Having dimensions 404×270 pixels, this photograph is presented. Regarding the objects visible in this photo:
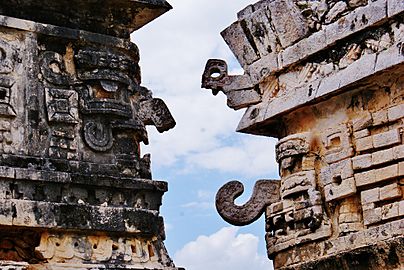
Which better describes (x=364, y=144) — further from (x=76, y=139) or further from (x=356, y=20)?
(x=76, y=139)

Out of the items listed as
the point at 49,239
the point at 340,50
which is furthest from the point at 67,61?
the point at 340,50

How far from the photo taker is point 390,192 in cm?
814

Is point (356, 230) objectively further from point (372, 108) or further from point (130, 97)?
point (130, 97)

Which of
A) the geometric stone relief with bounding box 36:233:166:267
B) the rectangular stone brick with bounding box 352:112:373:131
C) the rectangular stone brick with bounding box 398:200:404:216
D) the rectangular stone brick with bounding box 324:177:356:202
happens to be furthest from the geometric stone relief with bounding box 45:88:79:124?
the rectangular stone brick with bounding box 398:200:404:216

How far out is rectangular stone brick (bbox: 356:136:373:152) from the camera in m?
8.43

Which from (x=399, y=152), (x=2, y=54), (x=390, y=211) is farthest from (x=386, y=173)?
(x=2, y=54)

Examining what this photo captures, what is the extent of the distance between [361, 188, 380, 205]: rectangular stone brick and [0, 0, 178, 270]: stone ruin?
1.74 m

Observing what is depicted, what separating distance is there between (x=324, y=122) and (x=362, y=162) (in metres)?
0.68

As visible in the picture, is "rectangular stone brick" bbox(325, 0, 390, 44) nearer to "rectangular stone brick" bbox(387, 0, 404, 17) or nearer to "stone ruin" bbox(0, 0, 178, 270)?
"rectangular stone brick" bbox(387, 0, 404, 17)

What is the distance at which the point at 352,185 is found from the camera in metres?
8.47

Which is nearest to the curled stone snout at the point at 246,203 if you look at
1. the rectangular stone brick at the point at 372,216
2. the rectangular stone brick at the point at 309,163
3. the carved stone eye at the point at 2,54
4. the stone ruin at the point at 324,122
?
the stone ruin at the point at 324,122

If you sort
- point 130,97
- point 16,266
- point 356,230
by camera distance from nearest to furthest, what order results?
point 16,266 → point 356,230 → point 130,97

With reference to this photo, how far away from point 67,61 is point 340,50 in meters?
2.41

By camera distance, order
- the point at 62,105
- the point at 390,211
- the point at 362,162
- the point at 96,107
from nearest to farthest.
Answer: the point at 390,211, the point at 362,162, the point at 62,105, the point at 96,107
